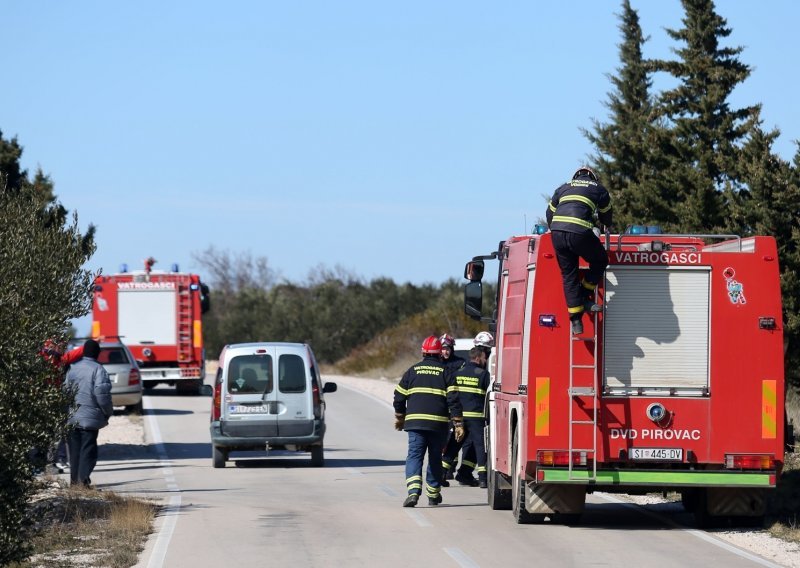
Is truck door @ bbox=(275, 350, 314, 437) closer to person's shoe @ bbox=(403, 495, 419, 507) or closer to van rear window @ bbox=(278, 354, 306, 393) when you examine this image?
van rear window @ bbox=(278, 354, 306, 393)

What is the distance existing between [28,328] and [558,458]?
508 cm

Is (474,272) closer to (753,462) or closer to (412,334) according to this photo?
(753,462)

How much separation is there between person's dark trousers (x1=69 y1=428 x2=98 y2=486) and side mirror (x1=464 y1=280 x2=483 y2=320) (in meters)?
5.33

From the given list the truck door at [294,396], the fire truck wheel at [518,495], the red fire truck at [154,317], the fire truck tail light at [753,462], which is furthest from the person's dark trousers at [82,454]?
the red fire truck at [154,317]

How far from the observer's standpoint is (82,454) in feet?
58.9

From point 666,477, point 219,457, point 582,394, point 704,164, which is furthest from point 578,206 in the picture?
point 704,164

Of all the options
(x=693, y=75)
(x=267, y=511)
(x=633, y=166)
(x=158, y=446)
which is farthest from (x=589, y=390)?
(x=633, y=166)

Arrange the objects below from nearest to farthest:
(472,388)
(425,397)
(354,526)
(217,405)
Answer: (354,526) < (425,397) < (472,388) < (217,405)

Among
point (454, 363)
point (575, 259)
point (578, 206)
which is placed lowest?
point (454, 363)

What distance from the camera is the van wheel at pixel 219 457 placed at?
21.8 m

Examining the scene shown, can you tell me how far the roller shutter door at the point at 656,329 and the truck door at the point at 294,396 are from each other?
8.68m

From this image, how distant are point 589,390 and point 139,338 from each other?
26.4m

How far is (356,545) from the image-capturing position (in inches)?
501

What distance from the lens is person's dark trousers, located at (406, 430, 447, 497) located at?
Result: 1584cm
